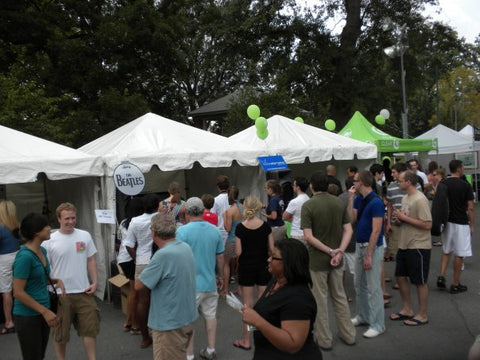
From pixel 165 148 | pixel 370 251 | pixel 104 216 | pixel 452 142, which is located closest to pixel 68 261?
pixel 104 216

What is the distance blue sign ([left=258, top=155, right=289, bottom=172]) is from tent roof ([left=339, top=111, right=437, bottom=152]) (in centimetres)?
511

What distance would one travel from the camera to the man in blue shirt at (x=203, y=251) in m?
4.17

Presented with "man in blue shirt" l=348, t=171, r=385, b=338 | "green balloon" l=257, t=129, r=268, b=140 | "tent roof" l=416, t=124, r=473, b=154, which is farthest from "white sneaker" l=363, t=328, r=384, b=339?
"tent roof" l=416, t=124, r=473, b=154

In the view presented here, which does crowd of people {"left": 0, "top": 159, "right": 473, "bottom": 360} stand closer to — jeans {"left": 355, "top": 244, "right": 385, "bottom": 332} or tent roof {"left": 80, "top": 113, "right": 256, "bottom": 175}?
jeans {"left": 355, "top": 244, "right": 385, "bottom": 332}

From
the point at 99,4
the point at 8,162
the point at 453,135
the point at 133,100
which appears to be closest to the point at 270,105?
the point at 133,100

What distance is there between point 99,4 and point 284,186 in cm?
1528

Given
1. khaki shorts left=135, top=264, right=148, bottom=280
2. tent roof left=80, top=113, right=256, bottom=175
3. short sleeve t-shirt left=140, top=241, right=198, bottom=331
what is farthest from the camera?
tent roof left=80, top=113, right=256, bottom=175

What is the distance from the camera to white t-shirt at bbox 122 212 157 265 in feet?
16.1

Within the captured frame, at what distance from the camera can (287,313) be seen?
2.23 m

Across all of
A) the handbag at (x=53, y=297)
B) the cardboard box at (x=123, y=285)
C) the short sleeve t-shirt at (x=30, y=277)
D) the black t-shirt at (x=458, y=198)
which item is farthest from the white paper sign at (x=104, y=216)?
the black t-shirt at (x=458, y=198)

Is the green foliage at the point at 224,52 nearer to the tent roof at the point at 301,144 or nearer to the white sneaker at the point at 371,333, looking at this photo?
the tent roof at the point at 301,144

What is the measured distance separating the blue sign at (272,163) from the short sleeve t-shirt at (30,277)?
5534mm

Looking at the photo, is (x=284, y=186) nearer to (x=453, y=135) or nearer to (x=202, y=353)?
(x=202, y=353)

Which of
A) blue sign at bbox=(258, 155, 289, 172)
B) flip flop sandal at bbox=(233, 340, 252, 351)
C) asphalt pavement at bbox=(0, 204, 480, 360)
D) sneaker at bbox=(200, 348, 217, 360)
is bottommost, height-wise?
asphalt pavement at bbox=(0, 204, 480, 360)
